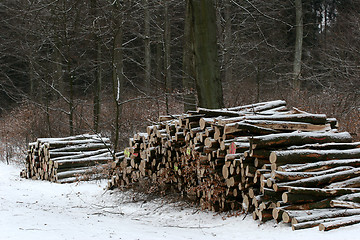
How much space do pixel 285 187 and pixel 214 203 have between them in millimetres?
2126

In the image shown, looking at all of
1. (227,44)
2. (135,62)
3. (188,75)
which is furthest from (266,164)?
(227,44)

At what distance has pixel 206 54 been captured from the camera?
429 inches

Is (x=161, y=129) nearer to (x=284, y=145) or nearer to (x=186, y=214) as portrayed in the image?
(x=186, y=214)

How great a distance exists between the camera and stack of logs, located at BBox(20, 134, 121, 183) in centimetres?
1342

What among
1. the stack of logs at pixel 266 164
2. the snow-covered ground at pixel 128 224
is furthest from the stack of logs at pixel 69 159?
the stack of logs at pixel 266 164

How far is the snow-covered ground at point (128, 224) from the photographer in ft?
18.4

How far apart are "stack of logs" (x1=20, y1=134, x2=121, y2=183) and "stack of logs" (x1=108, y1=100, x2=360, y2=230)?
4.67 metres

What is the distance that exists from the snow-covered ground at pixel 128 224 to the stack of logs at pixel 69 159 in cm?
255

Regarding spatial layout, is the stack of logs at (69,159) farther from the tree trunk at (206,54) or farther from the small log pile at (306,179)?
the small log pile at (306,179)

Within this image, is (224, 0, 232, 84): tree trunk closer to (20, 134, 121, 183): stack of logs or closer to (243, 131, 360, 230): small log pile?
(20, 134, 121, 183): stack of logs

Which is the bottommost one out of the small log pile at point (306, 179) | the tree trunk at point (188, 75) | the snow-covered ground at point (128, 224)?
the snow-covered ground at point (128, 224)

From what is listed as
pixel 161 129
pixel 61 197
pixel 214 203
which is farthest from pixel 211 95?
pixel 61 197

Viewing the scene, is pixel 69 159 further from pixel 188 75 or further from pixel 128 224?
pixel 128 224

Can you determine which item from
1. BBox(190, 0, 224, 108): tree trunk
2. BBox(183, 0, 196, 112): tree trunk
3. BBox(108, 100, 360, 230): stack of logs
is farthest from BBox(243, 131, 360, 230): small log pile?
BBox(183, 0, 196, 112): tree trunk
